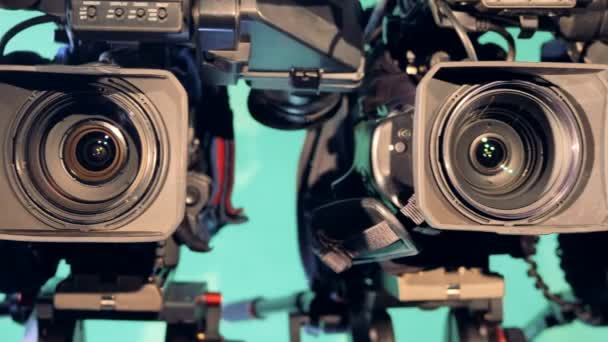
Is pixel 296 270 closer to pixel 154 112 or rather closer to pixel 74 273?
pixel 74 273

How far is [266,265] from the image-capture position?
1.75m

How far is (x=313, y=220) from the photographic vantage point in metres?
1.19

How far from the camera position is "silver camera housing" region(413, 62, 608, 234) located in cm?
100

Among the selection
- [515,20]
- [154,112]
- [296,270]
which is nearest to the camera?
[154,112]

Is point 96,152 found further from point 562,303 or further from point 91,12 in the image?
point 562,303

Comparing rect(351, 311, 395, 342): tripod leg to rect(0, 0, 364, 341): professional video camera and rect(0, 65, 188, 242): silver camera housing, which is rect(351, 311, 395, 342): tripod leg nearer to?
rect(0, 0, 364, 341): professional video camera

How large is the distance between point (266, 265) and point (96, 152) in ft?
2.32

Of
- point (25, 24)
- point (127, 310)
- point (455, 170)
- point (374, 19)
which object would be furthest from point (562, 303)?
point (25, 24)

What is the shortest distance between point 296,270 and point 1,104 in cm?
88

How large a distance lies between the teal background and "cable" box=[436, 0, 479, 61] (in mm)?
698

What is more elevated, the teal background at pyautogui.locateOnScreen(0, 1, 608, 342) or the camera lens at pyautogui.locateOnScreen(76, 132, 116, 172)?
the camera lens at pyautogui.locateOnScreen(76, 132, 116, 172)

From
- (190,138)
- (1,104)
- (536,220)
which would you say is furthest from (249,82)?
(536,220)

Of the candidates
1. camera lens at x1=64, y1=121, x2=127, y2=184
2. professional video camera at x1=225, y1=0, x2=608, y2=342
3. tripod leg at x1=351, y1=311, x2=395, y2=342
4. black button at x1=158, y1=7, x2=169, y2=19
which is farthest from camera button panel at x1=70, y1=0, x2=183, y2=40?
tripod leg at x1=351, y1=311, x2=395, y2=342

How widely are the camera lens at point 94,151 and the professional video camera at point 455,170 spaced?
0.31 metres
